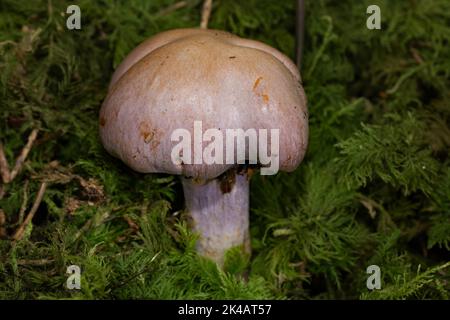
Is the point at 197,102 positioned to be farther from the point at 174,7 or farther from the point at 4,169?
the point at 174,7

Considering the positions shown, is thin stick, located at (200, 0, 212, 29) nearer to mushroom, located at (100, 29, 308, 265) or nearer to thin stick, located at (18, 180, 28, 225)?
mushroom, located at (100, 29, 308, 265)

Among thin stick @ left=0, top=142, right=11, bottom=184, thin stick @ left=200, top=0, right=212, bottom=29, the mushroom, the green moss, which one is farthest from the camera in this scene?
thin stick @ left=200, top=0, right=212, bottom=29

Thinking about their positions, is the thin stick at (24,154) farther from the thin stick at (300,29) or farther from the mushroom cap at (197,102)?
the thin stick at (300,29)

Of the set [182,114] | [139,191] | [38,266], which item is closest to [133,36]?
[139,191]

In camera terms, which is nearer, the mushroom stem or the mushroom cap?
the mushroom cap

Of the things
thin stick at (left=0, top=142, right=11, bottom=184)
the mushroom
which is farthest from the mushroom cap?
thin stick at (left=0, top=142, right=11, bottom=184)

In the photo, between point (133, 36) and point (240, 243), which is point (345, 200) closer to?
point (240, 243)

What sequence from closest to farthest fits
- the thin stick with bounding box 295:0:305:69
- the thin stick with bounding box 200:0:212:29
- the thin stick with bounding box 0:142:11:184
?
the thin stick with bounding box 0:142:11:184 < the thin stick with bounding box 295:0:305:69 < the thin stick with bounding box 200:0:212:29
